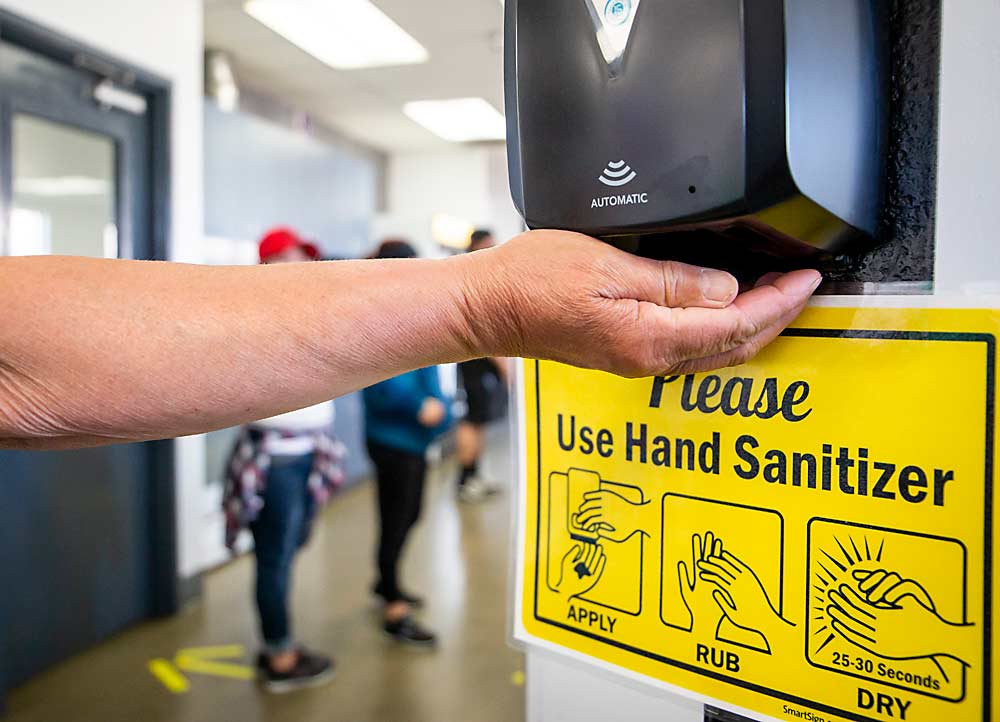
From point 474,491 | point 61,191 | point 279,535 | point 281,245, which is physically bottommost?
point 474,491

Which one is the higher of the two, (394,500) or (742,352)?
(742,352)

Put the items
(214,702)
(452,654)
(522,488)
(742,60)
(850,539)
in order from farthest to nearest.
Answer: (452,654) → (214,702) → (522,488) → (850,539) → (742,60)

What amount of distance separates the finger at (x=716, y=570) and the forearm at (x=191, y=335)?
0.72 ft

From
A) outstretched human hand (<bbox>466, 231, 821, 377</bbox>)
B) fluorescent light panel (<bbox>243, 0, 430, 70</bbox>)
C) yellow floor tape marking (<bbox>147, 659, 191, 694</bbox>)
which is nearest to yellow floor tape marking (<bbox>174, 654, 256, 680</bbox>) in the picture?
yellow floor tape marking (<bbox>147, 659, 191, 694</bbox>)

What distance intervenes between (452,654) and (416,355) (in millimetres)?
1578

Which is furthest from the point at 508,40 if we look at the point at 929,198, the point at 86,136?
the point at 86,136

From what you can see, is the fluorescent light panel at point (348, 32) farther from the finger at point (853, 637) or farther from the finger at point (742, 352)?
the finger at point (853, 637)

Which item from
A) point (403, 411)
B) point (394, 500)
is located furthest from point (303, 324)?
point (394, 500)

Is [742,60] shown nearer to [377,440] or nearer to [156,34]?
[377,440]

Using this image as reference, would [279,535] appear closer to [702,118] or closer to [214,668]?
[214,668]

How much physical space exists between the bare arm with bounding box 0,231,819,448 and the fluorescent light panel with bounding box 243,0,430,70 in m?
0.34

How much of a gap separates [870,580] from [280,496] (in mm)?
1422

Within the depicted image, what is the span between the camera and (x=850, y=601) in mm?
444

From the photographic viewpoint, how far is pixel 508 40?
1.36ft
